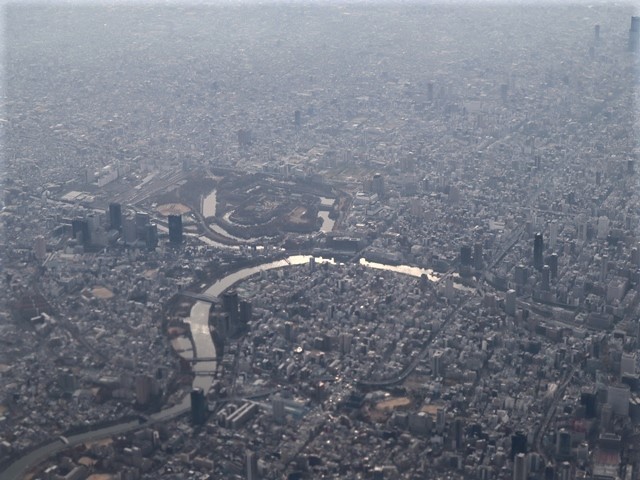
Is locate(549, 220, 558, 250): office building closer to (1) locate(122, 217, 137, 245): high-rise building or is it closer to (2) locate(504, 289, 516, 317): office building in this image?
(2) locate(504, 289, 516, 317): office building

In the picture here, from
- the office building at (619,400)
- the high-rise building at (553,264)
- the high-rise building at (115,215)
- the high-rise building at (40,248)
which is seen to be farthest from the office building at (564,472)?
the high-rise building at (115,215)

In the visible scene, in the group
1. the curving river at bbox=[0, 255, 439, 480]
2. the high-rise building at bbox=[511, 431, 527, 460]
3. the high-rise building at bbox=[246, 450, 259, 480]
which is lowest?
the curving river at bbox=[0, 255, 439, 480]

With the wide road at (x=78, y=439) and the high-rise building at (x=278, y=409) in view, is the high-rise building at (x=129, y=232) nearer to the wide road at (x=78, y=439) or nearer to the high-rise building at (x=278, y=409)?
the wide road at (x=78, y=439)

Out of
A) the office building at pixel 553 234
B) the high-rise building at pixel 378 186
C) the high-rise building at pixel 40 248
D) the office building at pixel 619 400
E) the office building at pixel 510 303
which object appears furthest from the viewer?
the high-rise building at pixel 378 186

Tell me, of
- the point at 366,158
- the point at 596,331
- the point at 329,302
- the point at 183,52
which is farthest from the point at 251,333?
the point at 183,52

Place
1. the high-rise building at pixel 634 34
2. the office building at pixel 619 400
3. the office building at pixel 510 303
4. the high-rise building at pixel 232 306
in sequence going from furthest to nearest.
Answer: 1. the high-rise building at pixel 634 34
2. the office building at pixel 510 303
3. the high-rise building at pixel 232 306
4. the office building at pixel 619 400

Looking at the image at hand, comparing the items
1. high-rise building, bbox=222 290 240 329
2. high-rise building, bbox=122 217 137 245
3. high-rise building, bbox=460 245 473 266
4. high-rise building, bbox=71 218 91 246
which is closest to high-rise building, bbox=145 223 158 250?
high-rise building, bbox=122 217 137 245
